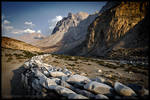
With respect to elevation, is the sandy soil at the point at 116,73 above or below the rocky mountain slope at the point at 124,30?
below

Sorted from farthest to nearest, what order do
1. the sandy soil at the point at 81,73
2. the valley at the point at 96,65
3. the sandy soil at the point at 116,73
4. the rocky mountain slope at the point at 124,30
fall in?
the rocky mountain slope at the point at 124,30 < the sandy soil at the point at 116,73 < the sandy soil at the point at 81,73 < the valley at the point at 96,65

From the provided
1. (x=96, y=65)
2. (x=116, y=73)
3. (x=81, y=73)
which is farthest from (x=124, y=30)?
(x=81, y=73)

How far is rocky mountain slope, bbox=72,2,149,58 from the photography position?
78.0 ft

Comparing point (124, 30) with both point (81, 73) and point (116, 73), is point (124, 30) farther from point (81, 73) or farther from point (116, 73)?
point (81, 73)

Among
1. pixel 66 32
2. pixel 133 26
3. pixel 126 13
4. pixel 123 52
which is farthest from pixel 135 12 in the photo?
pixel 66 32

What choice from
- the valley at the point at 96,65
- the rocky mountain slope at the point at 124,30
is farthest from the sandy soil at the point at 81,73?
the rocky mountain slope at the point at 124,30

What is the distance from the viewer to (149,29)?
22.9 m

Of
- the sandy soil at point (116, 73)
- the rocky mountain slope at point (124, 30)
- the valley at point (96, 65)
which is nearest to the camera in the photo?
the valley at point (96, 65)

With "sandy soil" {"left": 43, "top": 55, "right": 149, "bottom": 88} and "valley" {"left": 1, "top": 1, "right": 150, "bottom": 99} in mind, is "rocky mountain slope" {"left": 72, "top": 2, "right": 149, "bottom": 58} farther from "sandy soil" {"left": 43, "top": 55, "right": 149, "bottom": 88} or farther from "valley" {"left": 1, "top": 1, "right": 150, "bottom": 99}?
"sandy soil" {"left": 43, "top": 55, "right": 149, "bottom": 88}

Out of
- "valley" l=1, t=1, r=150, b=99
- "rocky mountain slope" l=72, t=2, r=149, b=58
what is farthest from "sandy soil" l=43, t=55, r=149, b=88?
"rocky mountain slope" l=72, t=2, r=149, b=58

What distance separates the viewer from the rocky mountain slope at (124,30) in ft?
78.0

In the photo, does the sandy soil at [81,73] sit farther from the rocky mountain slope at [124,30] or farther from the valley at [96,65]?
the rocky mountain slope at [124,30]

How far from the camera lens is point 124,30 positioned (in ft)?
101

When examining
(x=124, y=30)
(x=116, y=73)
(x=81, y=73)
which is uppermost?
(x=124, y=30)
